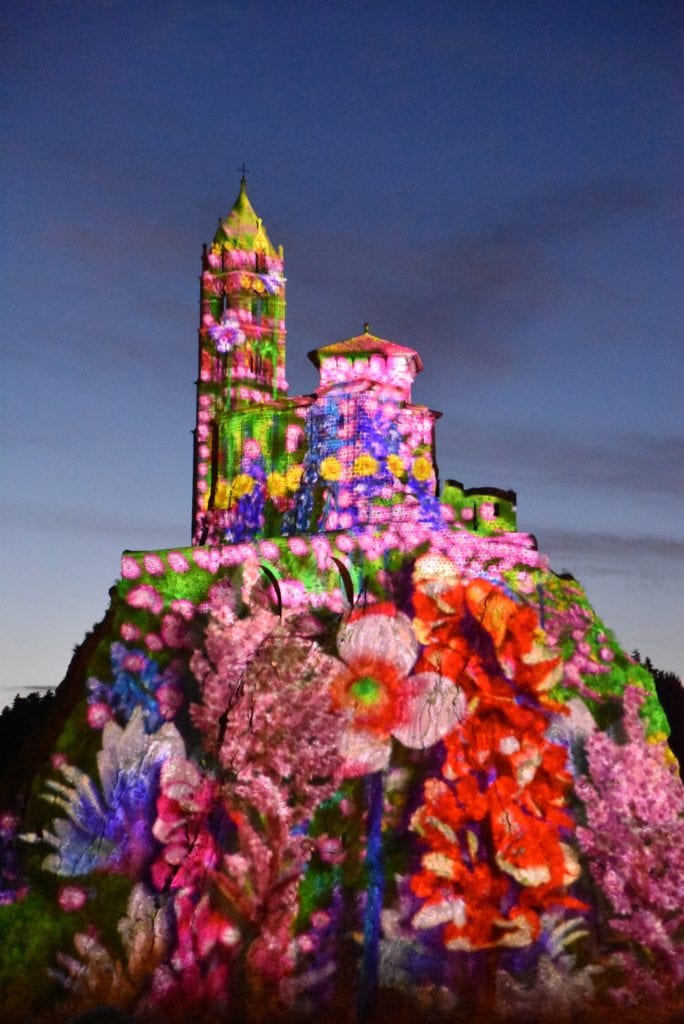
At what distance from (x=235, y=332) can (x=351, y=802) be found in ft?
102

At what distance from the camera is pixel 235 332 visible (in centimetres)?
6431

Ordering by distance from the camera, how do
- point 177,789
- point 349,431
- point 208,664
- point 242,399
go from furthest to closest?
point 242,399
point 349,431
point 208,664
point 177,789

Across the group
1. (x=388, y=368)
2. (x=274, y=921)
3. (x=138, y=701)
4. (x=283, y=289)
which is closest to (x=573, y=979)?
(x=274, y=921)

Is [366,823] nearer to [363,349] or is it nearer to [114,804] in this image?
[114,804]

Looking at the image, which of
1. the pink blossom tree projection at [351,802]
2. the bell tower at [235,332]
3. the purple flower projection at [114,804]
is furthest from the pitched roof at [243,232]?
the purple flower projection at [114,804]

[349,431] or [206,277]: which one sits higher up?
Answer: [206,277]

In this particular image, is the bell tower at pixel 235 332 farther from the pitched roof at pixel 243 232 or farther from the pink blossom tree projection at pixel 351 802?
the pink blossom tree projection at pixel 351 802

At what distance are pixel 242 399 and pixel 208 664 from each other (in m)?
21.8

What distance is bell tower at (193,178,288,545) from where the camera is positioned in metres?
62.5

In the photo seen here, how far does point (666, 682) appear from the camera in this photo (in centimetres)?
6538

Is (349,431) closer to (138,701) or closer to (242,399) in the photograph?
(242,399)

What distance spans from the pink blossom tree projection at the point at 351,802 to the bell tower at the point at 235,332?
16162 millimetres

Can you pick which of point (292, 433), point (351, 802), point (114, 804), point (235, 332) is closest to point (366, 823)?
point (351, 802)

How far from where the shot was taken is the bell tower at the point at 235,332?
62500mm
